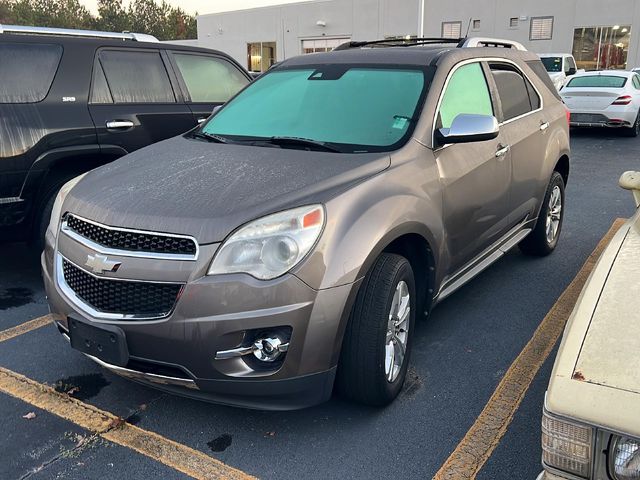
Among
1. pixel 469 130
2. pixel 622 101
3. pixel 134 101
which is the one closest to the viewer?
pixel 469 130

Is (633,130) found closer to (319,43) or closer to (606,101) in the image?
(606,101)

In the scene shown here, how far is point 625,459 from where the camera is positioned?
156 centimetres

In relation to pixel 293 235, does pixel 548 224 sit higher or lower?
lower

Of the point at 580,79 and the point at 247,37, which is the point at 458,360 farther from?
the point at 247,37

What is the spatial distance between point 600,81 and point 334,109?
12.2m

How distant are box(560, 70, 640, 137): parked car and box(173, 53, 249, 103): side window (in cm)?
957

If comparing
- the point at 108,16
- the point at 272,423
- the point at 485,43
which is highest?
the point at 108,16

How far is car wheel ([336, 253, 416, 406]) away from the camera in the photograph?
2703mm

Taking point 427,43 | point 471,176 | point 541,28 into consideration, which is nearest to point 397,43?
point 427,43

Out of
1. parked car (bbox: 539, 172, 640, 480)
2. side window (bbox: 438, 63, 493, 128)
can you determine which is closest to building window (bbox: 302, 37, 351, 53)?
side window (bbox: 438, 63, 493, 128)

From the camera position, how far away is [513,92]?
449 centimetres

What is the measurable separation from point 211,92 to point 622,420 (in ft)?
17.5

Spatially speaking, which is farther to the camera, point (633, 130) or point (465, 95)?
point (633, 130)

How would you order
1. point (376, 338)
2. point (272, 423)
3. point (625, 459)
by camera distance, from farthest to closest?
1. point (272, 423)
2. point (376, 338)
3. point (625, 459)
